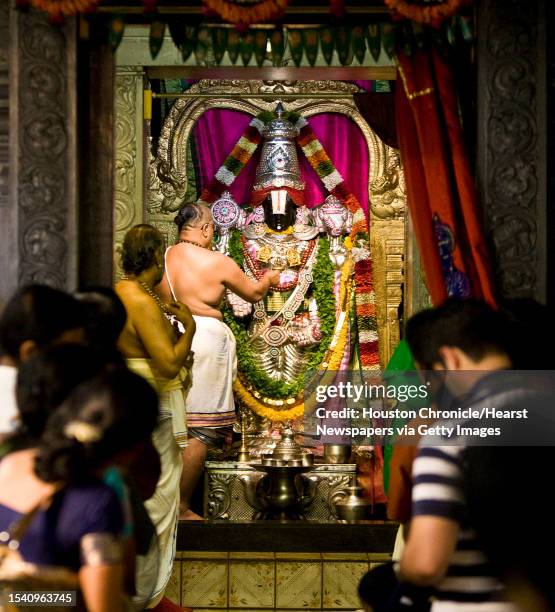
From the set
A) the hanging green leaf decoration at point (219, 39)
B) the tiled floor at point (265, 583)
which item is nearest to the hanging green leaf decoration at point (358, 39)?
the hanging green leaf decoration at point (219, 39)

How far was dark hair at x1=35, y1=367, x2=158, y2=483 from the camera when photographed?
Result: 230cm

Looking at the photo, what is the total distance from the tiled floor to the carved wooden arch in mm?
3065

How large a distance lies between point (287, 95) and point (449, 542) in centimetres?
646

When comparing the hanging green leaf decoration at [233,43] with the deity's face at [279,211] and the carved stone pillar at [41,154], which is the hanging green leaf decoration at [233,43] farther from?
the deity's face at [279,211]

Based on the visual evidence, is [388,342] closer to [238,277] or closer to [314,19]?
[238,277]

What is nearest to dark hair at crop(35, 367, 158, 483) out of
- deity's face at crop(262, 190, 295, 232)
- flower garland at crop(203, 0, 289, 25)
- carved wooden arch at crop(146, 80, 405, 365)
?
flower garland at crop(203, 0, 289, 25)

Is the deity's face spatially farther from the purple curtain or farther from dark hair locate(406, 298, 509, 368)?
dark hair locate(406, 298, 509, 368)

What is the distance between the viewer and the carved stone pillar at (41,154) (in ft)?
16.0

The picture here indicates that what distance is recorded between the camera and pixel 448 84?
200 inches

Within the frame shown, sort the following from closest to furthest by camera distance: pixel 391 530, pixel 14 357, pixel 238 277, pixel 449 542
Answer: pixel 449 542 < pixel 14 357 < pixel 391 530 < pixel 238 277

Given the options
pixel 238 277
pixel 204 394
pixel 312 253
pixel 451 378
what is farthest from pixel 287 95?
pixel 451 378

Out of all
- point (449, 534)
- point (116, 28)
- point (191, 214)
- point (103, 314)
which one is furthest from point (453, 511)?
point (191, 214)

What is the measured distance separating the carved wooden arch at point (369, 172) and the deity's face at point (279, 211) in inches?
25.8

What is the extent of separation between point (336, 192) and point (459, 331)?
587cm
